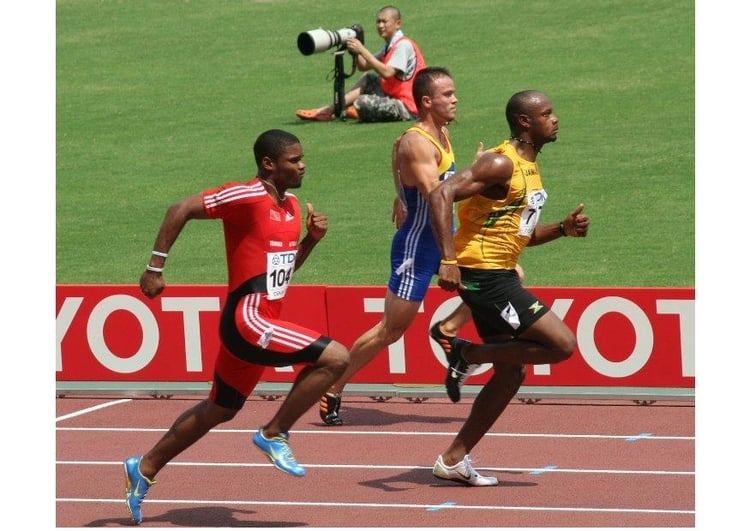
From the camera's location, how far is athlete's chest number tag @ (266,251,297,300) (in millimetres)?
8523

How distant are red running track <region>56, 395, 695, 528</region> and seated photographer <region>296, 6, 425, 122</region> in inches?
329

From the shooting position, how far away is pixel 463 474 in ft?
30.9

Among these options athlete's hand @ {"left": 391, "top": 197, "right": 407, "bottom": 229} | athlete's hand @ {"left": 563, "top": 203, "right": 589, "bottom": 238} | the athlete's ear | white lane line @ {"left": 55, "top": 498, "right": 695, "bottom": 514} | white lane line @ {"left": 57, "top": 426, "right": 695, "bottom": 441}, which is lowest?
white lane line @ {"left": 55, "top": 498, "right": 695, "bottom": 514}

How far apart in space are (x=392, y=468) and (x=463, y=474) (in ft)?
2.60

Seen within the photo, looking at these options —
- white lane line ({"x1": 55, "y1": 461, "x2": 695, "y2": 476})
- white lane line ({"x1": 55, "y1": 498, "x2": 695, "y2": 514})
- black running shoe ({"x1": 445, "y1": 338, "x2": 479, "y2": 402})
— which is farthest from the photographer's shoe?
white lane line ({"x1": 55, "y1": 498, "x2": 695, "y2": 514})

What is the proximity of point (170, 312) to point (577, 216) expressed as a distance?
4.45m

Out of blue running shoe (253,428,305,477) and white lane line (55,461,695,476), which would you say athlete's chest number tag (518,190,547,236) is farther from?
blue running shoe (253,428,305,477)

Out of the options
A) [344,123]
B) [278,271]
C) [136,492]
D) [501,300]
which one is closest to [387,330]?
[501,300]

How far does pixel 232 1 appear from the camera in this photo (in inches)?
1168

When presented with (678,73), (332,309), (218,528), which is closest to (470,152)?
(678,73)

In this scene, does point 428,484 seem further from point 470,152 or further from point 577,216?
point 470,152

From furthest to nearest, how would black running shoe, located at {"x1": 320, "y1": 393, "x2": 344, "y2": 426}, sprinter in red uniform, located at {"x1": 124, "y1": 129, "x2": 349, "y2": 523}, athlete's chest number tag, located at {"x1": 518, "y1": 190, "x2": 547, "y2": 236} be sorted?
black running shoe, located at {"x1": 320, "y1": 393, "x2": 344, "y2": 426}, athlete's chest number tag, located at {"x1": 518, "y1": 190, "x2": 547, "y2": 236}, sprinter in red uniform, located at {"x1": 124, "y1": 129, "x2": 349, "y2": 523}

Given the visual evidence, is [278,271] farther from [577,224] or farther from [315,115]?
[315,115]

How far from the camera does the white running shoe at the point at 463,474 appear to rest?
941cm
